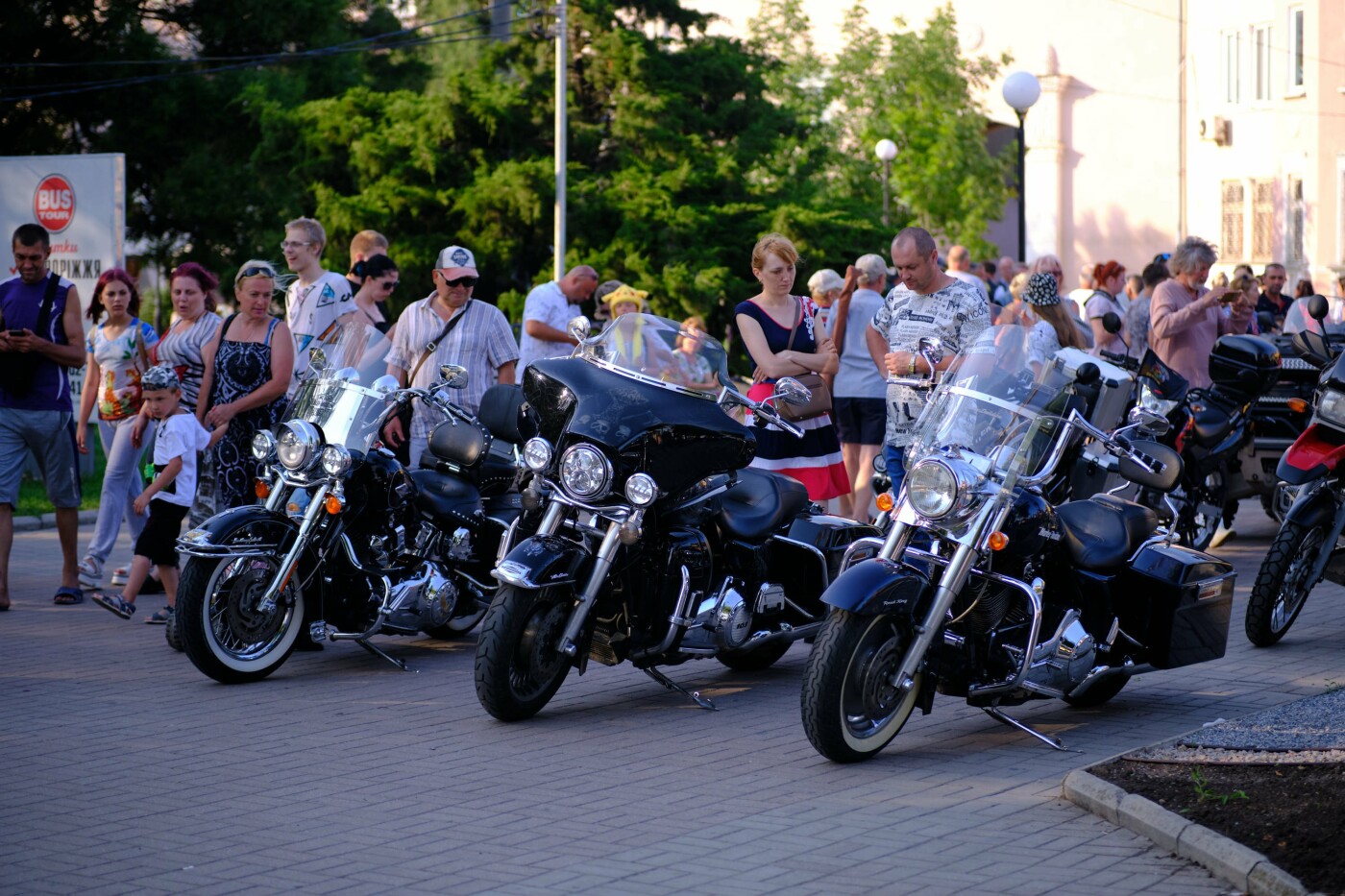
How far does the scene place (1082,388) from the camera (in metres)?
6.74

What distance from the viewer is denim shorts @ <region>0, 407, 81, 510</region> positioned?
10.4 metres

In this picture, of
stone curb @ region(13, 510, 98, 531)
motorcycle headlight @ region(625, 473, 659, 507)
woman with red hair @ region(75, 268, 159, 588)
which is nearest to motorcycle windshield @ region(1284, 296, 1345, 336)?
motorcycle headlight @ region(625, 473, 659, 507)

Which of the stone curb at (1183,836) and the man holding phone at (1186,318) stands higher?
the man holding phone at (1186,318)

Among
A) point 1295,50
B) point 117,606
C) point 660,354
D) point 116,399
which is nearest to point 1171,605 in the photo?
point 660,354

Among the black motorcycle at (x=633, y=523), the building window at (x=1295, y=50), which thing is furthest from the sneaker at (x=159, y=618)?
the building window at (x=1295, y=50)

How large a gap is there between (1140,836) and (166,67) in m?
34.8

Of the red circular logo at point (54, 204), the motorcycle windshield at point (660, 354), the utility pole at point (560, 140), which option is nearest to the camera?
the motorcycle windshield at point (660, 354)

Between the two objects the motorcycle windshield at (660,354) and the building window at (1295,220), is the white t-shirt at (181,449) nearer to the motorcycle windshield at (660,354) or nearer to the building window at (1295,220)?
the motorcycle windshield at (660,354)

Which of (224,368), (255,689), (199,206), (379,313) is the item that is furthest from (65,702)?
(199,206)

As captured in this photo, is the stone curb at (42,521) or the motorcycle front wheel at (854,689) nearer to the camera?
the motorcycle front wheel at (854,689)

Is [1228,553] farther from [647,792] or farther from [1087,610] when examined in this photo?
[647,792]

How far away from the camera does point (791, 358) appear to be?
9.53 m

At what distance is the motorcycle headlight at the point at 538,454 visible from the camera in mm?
7105

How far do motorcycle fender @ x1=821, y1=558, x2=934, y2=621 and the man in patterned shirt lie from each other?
2.79 m
